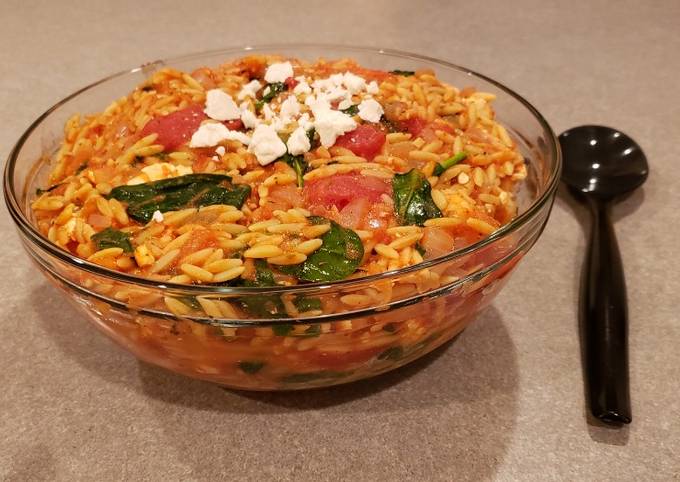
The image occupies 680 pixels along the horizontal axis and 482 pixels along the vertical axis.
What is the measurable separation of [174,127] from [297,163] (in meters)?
0.35

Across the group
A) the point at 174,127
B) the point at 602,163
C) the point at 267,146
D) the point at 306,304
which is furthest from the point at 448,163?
the point at 602,163

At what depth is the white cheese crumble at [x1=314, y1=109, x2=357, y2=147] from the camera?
1416 mm

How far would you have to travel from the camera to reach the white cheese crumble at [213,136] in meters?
→ 1.46

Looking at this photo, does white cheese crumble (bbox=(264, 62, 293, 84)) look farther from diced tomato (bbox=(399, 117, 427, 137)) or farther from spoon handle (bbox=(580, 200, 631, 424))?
spoon handle (bbox=(580, 200, 631, 424))

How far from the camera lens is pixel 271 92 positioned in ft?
5.54

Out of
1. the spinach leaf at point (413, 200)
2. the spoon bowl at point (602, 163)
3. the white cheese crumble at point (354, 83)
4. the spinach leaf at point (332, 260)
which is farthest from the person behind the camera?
the spoon bowl at point (602, 163)

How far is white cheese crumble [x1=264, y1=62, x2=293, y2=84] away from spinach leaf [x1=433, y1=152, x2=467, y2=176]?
0.55 meters

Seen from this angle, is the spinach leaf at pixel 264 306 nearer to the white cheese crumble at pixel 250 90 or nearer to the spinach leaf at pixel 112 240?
the spinach leaf at pixel 112 240

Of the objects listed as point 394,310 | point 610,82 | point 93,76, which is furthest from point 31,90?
point 610,82

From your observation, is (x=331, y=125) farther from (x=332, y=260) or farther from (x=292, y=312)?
(x=292, y=312)

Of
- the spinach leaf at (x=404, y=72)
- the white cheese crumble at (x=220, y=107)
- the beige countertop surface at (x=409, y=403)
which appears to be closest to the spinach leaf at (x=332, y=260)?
the beige countertop surface at (x=409, y=403)

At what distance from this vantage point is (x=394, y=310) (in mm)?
1132

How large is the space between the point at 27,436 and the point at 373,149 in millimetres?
1011

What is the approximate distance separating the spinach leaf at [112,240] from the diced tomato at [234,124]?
42 centimetres
